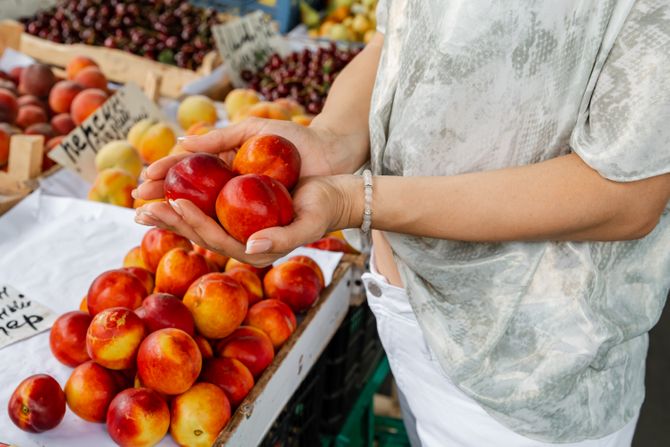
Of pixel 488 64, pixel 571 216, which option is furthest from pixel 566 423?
pixel 488 64

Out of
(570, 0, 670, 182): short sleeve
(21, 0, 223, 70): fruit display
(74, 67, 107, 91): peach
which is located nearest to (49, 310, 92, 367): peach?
(570, 0, 670, 182): short sleeve

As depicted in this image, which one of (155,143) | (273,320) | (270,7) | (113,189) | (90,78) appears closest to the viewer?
(273,320)

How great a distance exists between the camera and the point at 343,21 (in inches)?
154

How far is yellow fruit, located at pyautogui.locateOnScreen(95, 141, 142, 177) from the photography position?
A: 2.03 metres

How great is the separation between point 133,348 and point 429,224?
0.58 m

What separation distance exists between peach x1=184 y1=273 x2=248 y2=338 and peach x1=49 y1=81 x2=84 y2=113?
4.67ft

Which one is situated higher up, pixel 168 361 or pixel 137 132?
pixel 168 361

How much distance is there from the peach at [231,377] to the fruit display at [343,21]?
267 cm

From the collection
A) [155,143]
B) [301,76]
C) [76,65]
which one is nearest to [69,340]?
[155,143]

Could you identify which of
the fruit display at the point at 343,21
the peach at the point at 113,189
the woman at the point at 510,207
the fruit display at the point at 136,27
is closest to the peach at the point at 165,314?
the woman at the point at 510,207

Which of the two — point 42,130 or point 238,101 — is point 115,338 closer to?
point 42,130

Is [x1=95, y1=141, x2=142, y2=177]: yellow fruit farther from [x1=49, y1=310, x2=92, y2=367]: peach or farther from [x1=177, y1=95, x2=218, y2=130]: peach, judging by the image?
[x1=49, y1=310, x2=92, y2=367]: peach

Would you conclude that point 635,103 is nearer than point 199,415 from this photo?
Yes

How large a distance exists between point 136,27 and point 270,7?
0.90 meters
